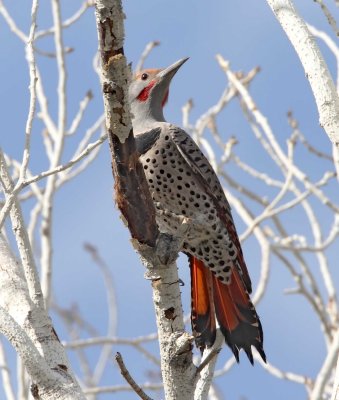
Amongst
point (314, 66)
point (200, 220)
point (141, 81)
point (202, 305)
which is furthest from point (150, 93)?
point (314, 66)

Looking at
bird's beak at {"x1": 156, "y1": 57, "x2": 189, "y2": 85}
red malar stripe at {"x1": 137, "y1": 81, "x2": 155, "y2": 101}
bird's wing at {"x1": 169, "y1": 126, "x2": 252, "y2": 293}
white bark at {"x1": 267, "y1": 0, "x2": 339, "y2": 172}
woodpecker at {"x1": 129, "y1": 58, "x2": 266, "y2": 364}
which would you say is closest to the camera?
white bark at {"x1": 267, "y1": 0, "x2": 339, "y2": 172}

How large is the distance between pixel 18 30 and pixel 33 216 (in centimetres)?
150

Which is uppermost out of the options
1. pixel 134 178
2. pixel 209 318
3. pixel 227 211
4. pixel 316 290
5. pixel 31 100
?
pixel 31 100

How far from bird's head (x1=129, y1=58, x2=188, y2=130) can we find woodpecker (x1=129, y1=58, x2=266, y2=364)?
0.75 feet

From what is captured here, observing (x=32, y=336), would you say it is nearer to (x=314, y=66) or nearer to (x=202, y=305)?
(x=202, y=305)

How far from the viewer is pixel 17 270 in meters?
3.74

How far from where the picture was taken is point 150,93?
5668mm

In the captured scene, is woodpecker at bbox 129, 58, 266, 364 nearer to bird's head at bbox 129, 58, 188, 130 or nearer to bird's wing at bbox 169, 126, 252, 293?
bird's wing at bbox 169, 126, 252, 293

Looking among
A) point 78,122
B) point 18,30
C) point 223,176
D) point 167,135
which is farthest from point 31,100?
point 223,176

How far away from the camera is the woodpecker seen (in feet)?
15.7

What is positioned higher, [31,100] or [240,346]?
[31,100]

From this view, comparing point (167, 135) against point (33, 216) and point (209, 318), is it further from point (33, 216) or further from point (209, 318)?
point (33, 216)

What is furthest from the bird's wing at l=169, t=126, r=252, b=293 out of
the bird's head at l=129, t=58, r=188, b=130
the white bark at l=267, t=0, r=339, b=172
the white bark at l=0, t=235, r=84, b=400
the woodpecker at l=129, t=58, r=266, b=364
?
the white bark at l=267, t=0, r=339, b=172

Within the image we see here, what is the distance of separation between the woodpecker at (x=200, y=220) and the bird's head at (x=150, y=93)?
0.75 feet
